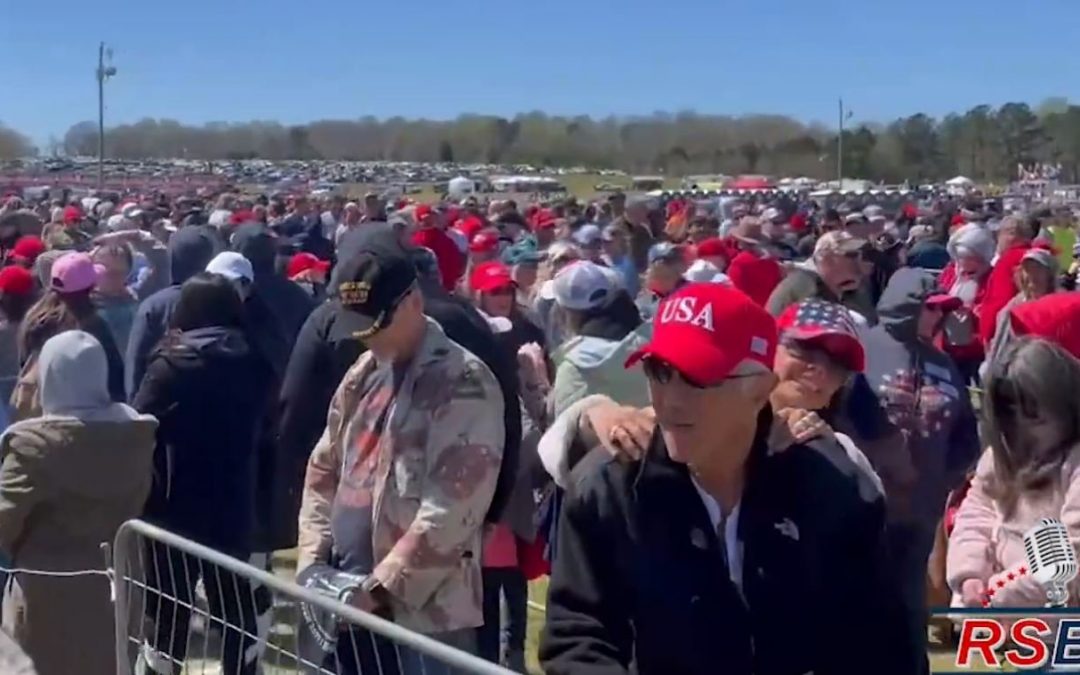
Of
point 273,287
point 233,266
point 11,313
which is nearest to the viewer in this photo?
point 11,313

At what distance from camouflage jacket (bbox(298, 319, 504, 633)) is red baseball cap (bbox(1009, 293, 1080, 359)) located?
1.77m

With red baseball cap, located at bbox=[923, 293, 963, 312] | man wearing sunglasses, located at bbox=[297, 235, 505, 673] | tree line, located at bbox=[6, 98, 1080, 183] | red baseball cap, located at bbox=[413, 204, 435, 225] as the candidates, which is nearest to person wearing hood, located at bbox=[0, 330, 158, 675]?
man wearing sunglasses, located at bbox=[297, 235, 505, 673]

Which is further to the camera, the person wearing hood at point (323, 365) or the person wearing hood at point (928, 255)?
the person wearing hood at point (928, 255)

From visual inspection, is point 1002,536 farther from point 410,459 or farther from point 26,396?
point 26,396

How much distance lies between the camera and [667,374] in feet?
9.00

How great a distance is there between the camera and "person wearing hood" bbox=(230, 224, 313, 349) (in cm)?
844

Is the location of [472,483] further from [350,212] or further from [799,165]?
[799,165]

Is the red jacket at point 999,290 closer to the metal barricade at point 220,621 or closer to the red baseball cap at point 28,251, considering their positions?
the metal barricade at point 220,621

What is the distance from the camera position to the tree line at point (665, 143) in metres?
85.5

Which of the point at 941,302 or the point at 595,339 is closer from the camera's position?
the point at 595,339

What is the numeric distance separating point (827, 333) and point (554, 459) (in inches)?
31.5

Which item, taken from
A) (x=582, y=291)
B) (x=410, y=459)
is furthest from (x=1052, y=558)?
(x=582, y=291)

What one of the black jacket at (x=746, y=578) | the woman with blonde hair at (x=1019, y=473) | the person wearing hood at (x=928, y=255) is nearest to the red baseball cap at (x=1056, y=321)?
the woman with blonde hair at (x=1019, y=473)

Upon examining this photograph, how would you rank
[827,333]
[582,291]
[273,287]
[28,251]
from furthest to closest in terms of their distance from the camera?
[28,251]
[273,287]
[582,291]
[827,333]
